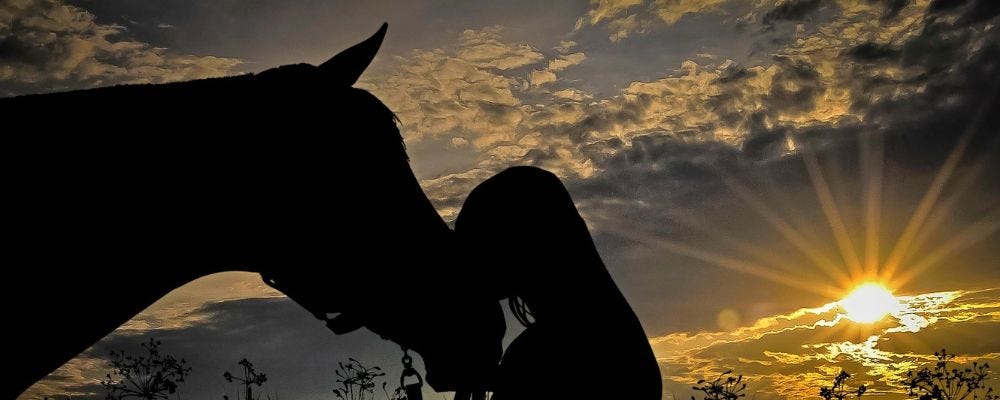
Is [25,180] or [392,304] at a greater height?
[25,180]

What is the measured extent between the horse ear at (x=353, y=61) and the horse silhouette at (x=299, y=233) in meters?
0.01

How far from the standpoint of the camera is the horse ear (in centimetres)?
357

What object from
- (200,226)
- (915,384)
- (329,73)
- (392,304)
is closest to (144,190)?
(200,226)

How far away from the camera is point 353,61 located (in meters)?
3.63

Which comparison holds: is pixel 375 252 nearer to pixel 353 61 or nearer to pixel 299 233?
pixel 299 233

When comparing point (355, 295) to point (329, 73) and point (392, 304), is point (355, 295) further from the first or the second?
point (329, 73)

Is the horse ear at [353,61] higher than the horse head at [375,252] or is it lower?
higher

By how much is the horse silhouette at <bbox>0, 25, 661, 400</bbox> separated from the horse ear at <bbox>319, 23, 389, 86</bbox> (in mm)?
10

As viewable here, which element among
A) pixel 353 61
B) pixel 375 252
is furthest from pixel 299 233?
pixel 353 61

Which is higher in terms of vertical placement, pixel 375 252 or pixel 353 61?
pixel 353 61

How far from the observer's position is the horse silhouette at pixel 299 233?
2.43 metres

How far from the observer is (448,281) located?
380 centimetres

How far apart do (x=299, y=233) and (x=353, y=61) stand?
2.96 ft

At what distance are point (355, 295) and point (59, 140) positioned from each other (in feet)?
4.87
